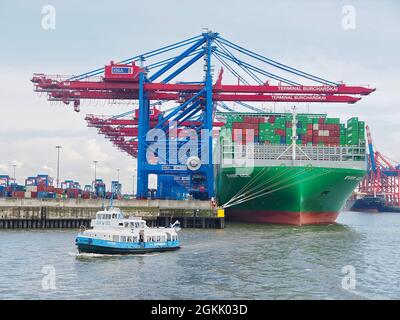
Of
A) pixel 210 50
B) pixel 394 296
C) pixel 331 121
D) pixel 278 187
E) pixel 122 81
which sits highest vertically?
pixel 210 50

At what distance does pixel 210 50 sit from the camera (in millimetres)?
74500

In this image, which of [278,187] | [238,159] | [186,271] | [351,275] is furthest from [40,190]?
[351,275]

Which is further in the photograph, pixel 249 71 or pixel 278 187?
pixel 249 71

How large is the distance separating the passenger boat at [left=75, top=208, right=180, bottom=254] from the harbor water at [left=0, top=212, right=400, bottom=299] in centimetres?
87

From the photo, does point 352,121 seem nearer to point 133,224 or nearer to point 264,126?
point 264,126

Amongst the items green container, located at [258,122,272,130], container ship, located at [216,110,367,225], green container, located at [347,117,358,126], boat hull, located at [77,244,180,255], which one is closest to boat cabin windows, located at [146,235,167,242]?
boat hull, located at [77,244,180,255]

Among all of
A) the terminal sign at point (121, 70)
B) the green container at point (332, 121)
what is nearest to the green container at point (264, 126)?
the green container at point (332, 121)

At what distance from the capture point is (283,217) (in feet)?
232

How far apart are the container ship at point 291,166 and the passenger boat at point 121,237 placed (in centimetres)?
2704

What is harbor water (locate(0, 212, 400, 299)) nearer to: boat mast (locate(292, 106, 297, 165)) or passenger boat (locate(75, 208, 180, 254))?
passenger boat (locate(75, 208, 180, 254))

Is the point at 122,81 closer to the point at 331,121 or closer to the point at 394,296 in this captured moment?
the point at 331,121

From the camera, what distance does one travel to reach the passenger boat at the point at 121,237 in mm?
41250

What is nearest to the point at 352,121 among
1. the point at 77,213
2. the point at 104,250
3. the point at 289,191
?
the point at 289,191

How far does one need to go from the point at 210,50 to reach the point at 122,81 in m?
13.1
